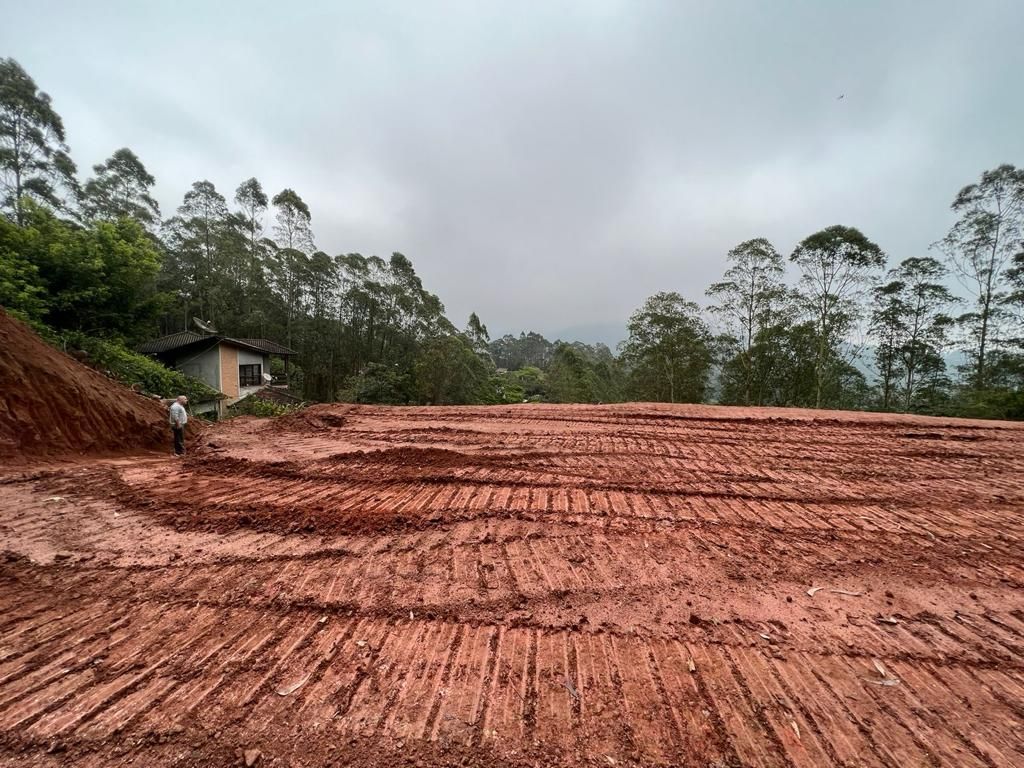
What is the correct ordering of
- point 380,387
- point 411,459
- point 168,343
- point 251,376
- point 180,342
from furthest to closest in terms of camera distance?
point 380,387 → point 251,376 → point 168,343 → point 180,342 → point 411,459

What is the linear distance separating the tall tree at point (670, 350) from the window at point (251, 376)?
19767 mm

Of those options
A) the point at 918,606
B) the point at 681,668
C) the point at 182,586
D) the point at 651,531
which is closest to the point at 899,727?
the point at 681,668

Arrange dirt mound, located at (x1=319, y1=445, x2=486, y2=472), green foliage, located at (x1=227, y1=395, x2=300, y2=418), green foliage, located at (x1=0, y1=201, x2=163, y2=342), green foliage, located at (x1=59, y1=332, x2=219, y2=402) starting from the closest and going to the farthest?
dirt mound, located at (x1=319, y1=445, x2=486, y2=472) → green foliage, located at (x1=0, y1=201, x2=163, y2=342) → green foliage, located at (x1=59, y1=332, x2=219, y2=402) → green foliage, located at (x1=227, y1=395, x2=300, y2=418)

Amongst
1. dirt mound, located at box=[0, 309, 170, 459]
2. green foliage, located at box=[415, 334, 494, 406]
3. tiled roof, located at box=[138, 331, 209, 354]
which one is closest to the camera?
dirt mound, located at box=[0, 309, 170, 459]

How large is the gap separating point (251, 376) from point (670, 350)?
71.4ft

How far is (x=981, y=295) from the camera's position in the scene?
17109 millimetres

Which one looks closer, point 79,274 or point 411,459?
point 411,459

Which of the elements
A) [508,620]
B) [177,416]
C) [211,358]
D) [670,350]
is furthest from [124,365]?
[670,350]

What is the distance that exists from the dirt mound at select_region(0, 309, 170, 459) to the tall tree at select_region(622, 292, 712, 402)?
19.7m

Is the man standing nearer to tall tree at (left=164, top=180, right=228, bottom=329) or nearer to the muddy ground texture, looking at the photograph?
the muddy ground texture

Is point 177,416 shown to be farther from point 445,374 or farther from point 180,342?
point 445,374

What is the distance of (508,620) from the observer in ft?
8.70

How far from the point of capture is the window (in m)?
19.2

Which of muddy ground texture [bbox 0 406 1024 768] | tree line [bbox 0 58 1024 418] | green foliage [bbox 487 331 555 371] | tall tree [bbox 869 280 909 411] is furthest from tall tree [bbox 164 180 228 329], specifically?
green foliage [bbox 487 331 555 371]
